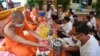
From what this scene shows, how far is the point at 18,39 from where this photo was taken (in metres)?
1.61

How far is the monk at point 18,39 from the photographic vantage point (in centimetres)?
159

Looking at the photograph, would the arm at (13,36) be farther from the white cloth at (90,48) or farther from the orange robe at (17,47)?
the white cloth at (90,48)

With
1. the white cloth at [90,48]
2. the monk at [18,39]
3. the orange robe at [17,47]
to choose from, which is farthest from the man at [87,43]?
the orange robe at [17,47]

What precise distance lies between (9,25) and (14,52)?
0.66 feet

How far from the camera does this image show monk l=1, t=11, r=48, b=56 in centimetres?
159

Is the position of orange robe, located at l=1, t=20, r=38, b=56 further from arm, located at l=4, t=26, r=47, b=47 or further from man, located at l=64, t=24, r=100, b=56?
man, located at l=64, t=24, r=100, b=56

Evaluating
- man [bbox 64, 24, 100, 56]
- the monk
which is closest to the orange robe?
the monk

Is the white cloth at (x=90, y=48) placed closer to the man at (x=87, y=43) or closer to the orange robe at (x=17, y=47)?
the man at (x=87, y=43)

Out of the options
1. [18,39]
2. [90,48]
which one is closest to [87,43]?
[90,48]

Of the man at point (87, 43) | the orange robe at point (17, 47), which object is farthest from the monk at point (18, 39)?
the man at point (87, 43)

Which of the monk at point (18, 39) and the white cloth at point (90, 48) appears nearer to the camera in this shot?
the white cloth at point (90, 48)

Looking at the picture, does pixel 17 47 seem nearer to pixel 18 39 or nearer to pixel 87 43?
pixel 18 39

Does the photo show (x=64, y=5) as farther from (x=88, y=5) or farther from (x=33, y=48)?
(x=33, y=48)

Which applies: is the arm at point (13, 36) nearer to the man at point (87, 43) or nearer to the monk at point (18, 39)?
the monk at point (18, 39)
